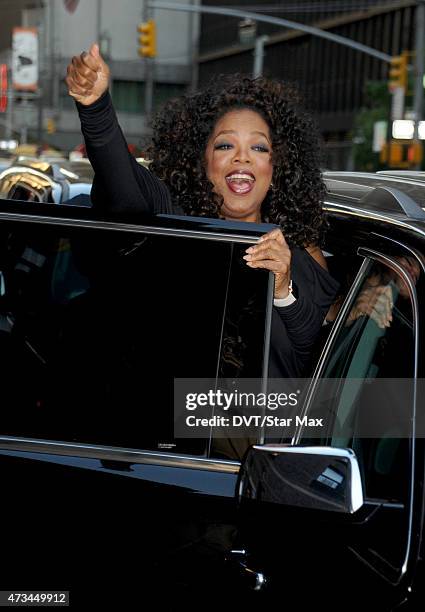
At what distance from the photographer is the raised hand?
2.56 m

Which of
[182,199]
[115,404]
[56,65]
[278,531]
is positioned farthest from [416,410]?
[56,65]

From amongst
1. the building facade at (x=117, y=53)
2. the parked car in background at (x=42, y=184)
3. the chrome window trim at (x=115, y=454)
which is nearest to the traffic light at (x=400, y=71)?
the parked car in background at (x=42, y=184)

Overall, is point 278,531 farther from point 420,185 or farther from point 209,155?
point 209,155

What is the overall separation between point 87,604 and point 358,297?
82cm

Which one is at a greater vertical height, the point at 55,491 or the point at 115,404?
the point at 115,404

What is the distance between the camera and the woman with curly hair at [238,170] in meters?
2.65

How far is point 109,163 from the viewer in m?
2.71

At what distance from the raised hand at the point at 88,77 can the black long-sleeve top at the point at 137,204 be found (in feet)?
0.09

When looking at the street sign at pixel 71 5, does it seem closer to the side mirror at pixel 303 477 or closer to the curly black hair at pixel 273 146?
the curly black hair at pixel 273 146

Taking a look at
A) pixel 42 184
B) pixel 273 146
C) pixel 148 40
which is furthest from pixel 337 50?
pixel 273 146

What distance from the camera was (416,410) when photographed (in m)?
1.94

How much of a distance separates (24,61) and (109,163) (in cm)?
6249

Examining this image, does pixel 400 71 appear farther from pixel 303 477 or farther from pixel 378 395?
pixel 303 477

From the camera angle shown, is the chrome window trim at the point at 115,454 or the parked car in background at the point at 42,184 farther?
the parked car in background at the point at 42,184
